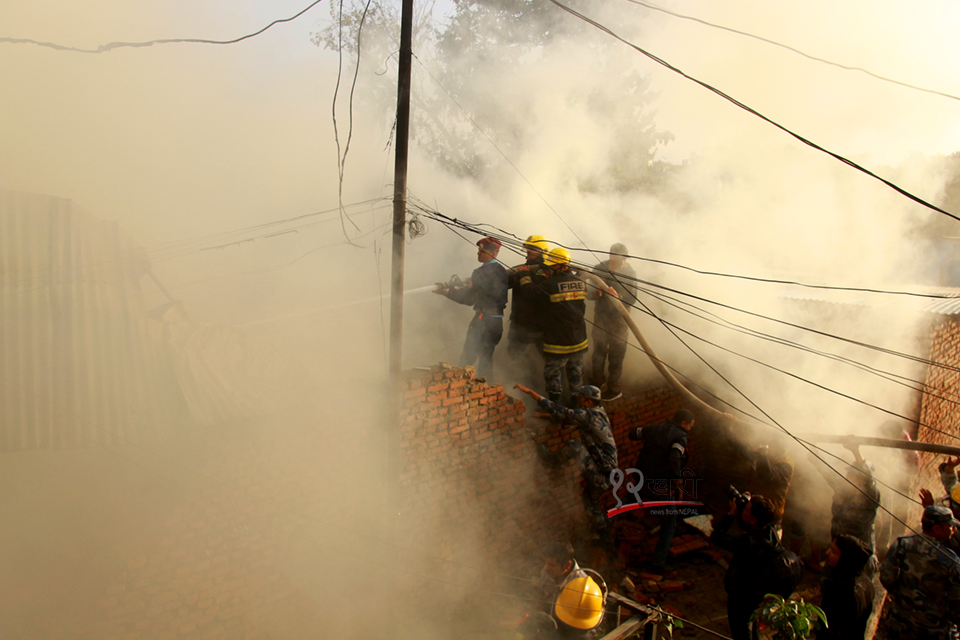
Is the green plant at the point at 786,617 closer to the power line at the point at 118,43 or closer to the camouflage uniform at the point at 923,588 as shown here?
the camouflage uniform at the point at 923,588

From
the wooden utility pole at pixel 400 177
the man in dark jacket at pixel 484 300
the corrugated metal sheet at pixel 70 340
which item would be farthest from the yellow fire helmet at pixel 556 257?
the corrugated metal sheet at pixel 70 340

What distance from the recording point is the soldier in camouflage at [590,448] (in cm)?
587

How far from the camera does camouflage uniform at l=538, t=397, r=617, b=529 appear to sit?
589 cm

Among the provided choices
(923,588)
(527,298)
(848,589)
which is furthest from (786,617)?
(527,298)

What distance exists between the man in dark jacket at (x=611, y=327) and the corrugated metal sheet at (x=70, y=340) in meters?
5.09

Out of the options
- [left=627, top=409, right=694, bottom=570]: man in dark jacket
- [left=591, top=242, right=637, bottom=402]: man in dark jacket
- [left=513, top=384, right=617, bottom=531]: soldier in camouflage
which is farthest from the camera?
[left=591, top=242, right=637, bottom=402]: man in dark jacket

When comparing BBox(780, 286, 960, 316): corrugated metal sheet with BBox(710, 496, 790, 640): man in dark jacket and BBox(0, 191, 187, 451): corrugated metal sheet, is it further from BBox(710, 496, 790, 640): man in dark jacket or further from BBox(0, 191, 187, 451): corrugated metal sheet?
BBox(0, 191, 187, 451): corrugated metal sheet

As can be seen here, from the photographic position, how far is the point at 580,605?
4.00 m

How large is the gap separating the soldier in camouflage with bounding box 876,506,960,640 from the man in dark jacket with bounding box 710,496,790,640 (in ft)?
3.68

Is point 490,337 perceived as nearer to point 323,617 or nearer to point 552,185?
point 323,617

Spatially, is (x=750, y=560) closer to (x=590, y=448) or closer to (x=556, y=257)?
(x=590, y=448)

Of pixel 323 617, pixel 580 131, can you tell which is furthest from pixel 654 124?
pixel 323 617

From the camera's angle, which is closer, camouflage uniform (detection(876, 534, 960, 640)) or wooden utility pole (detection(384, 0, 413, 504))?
camouflage uniform (detection(876, 534, 960, 640))

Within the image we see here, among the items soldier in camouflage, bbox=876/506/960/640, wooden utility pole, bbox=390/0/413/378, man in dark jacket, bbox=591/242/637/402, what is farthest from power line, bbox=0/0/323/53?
soldier in camouflage, bbox=876/506/960/640
